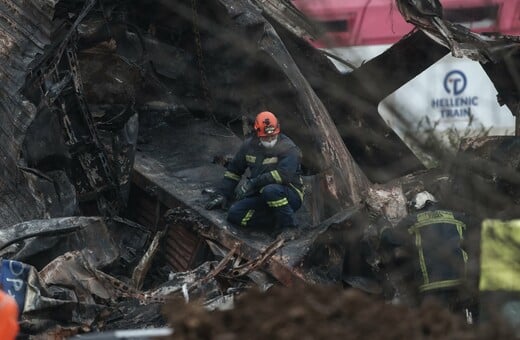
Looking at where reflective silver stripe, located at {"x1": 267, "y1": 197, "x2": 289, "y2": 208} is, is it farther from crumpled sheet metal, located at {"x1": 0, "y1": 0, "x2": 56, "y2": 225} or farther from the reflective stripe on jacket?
crumpled sheet metal, located at {"x1": 0, "y1": 0, "x2": 56, "y2": 225}

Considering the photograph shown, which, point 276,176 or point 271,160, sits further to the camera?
point 271,160

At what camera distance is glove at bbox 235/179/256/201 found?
781 centimetres

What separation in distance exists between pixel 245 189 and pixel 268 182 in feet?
0.83

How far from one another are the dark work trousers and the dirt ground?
4401 millimetres

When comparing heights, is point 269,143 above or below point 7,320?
above

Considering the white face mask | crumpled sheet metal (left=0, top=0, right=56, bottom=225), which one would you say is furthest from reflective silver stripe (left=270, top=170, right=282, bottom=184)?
crumpled sheet metal (left=0, top=0, right=56, bottom=225)

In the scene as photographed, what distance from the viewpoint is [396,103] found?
2.23 metres

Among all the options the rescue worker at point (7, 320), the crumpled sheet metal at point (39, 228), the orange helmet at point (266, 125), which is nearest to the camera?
the rescue worker at point (7, 320)

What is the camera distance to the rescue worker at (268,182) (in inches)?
303

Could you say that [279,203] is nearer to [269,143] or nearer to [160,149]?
[269,143]

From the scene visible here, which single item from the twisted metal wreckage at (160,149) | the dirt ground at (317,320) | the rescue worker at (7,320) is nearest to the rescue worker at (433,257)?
the twisted metal wreckage at (160,149)

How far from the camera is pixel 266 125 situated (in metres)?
7.78

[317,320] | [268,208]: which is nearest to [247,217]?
[268,208]

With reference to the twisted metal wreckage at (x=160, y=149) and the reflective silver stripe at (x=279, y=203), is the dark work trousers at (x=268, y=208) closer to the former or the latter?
the reflective silver stripe at (x=279, y=203)
